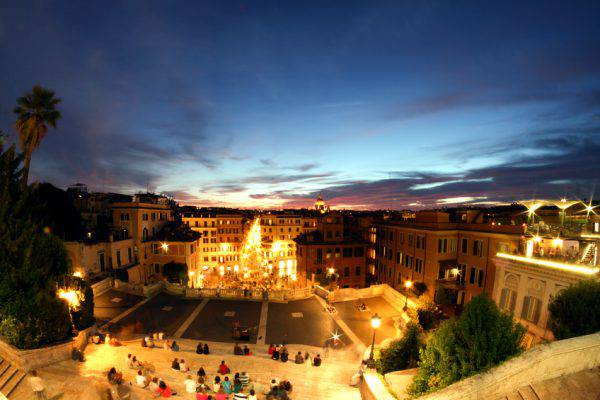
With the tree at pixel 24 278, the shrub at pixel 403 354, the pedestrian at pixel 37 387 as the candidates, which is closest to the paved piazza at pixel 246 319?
the tree at pixel 24 278

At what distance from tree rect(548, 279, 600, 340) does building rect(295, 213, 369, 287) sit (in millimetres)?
33497

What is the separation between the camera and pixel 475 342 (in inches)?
362

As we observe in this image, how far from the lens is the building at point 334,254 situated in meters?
44.9

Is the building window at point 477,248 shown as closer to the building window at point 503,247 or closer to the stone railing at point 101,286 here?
the building window at point 503,247

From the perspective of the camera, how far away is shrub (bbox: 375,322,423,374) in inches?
567

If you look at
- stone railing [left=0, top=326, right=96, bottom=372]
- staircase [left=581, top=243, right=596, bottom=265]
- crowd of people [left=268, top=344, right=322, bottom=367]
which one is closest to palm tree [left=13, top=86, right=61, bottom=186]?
stone railing [left=0, top=326, right=96, bottom=372]

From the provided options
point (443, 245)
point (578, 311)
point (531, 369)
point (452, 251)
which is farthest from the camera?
point (452, 251)

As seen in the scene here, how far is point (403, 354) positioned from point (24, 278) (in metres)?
21.7

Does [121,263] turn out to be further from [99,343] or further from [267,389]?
[267,389]

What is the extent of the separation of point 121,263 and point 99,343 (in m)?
24.7

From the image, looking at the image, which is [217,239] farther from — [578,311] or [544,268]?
[578,311]

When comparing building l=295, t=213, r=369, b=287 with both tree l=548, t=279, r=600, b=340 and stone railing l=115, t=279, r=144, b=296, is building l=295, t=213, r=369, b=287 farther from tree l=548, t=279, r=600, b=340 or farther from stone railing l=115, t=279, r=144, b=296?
tree l=548, t=279, r=600, b=340

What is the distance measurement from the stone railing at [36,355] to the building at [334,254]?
104ft

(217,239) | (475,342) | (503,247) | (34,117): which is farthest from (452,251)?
(217,239)
